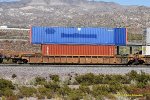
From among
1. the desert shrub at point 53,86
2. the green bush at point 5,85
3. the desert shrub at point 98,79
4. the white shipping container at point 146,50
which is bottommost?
the white shipping container at point 146,50

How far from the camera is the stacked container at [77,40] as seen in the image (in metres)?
44.1

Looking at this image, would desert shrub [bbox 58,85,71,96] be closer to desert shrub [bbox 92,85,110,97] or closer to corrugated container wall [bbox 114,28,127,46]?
desert shrub [bbox 92,85,110,97]

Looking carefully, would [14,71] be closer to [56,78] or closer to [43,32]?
[56,78]

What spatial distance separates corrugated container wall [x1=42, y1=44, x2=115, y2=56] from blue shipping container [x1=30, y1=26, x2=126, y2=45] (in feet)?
1.39

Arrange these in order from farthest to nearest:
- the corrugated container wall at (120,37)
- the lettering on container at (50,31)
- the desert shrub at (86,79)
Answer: the corrugated container wall at (120,37) → the lettering on container at (50,31) → the desert shrub at (86,79)

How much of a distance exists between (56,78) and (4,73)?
6343 mm

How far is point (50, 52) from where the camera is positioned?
44.2 meters

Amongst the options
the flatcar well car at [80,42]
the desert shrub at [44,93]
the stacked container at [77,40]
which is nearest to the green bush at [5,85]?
the desert shrub at [44,93]

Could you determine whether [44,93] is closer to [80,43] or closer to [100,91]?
[100,91]

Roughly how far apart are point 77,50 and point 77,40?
3.28ft

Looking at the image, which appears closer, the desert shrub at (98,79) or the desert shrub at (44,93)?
the desert shrub at (44,93)

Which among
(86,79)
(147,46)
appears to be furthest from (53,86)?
(147,46)

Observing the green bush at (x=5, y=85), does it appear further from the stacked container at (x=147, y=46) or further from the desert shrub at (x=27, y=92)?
the stacked container at (x=147, y=46)

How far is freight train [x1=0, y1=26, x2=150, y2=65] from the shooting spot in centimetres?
4366
